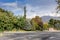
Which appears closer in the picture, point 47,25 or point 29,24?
point 29,24

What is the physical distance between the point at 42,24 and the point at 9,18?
285 inches

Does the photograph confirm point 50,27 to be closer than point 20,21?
No

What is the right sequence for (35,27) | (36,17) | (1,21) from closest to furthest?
(1,21), (35,27), (36,17)

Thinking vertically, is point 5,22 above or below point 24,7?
below

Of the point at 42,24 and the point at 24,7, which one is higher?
the point at 24,7

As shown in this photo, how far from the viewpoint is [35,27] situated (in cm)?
3828

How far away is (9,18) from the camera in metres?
35.6

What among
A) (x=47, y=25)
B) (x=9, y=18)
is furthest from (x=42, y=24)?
(x=9, y=18)

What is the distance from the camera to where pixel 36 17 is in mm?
40812

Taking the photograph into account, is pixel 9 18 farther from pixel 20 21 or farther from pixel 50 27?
pixel 50 27

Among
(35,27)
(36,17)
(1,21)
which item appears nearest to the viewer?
(1,21)

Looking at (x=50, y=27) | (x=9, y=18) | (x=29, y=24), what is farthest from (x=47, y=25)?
(x=9, y=18)

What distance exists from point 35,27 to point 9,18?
18.0 ft

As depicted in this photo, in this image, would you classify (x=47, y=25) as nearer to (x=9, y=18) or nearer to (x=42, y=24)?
(x=42, y=24)
